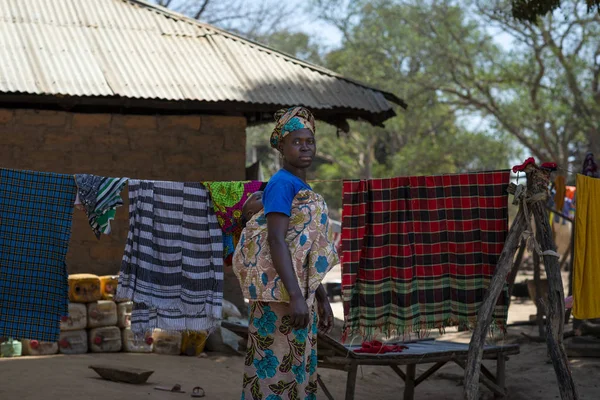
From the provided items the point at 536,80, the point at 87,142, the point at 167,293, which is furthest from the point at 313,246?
the point at 536,80

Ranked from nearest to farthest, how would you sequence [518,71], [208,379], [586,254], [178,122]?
[586,254]
[208,379]
[178,122]
[518,71]

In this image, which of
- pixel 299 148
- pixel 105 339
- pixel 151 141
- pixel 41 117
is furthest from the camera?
pixel 151 141

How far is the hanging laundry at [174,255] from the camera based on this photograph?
5.29 meters

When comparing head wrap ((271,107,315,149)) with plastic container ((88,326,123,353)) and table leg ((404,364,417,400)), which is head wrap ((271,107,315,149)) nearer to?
table leg ((404,364,417,400))

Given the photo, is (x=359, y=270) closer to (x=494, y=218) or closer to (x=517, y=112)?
(x=494, y=218)

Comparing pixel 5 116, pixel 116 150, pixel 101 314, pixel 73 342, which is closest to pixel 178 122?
pixel 116 150

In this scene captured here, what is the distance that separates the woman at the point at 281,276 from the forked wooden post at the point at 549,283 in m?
1.76

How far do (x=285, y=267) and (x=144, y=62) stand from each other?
246 inches

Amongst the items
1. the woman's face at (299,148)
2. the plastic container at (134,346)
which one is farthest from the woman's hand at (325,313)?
the plastic container at (134,346)

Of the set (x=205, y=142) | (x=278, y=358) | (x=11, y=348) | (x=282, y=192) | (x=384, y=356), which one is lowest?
(x=11, y=348)

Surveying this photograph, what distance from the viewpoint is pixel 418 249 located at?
18.6 feet

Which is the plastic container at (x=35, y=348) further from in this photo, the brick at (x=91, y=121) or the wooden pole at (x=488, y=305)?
the wooden pole at (x=488, y=305)

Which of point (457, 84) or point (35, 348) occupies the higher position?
point (457, 84)

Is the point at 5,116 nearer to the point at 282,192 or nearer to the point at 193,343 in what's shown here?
the point at 193,343
